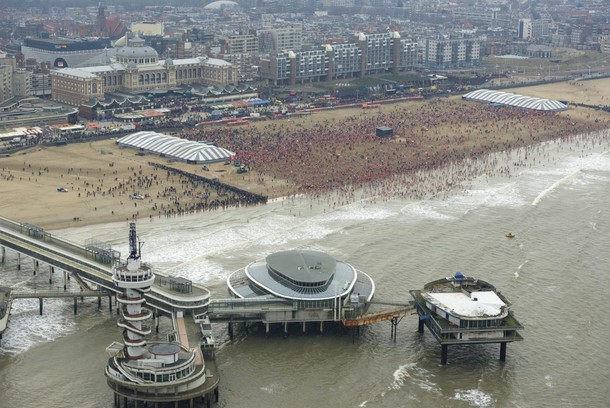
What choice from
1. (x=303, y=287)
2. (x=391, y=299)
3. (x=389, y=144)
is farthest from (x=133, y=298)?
(x=389, y=144)

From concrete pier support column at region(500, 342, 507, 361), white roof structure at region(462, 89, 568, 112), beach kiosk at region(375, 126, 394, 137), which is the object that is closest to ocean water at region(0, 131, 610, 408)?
concrete pier support column at region(500, 342, 507, 361)

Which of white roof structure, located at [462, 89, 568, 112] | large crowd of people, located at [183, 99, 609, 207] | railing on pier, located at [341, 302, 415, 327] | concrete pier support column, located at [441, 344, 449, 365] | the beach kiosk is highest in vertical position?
white roof structure, located at [462, 89, 568, 112]

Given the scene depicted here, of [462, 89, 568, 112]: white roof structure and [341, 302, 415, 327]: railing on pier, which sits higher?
[462, 89, 568, 112]: white roof structure

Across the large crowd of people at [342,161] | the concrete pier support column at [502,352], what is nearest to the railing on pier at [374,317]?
the concrete pier support column at [502,352]

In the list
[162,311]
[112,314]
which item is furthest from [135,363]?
[112,314]

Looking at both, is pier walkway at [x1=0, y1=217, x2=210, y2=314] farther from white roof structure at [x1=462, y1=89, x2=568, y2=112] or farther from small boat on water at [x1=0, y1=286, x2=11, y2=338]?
white roof structure at [x1=462, y1=89, x2=568, y2=112]

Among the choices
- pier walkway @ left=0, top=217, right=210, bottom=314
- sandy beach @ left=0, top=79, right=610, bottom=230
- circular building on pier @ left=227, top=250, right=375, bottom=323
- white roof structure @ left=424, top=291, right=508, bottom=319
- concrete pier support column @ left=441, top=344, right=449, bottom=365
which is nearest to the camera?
concrete pier support column @ left=441, top=344, right=449, bottom=365
